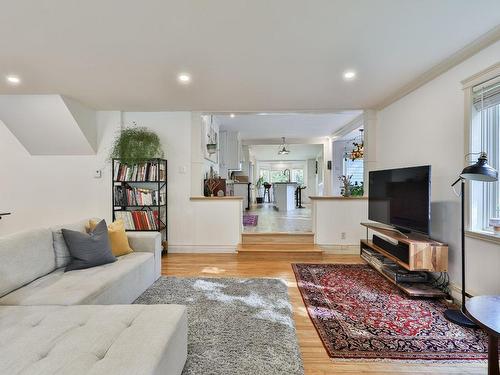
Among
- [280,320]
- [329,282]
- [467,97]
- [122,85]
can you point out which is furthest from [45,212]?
[467,97]

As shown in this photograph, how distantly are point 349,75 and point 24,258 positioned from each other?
142 inches

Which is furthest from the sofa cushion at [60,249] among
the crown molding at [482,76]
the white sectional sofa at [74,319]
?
the crown molding at [482,76]

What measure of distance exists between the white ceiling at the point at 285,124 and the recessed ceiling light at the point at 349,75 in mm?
1952

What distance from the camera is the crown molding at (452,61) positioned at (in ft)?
7.19

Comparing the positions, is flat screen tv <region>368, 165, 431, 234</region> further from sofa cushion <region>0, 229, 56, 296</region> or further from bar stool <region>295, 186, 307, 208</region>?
bar stool <region>295, 186, 307, 208</region>

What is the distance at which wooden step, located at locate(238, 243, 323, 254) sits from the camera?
4168mm

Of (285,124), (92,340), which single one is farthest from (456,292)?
(285,124)

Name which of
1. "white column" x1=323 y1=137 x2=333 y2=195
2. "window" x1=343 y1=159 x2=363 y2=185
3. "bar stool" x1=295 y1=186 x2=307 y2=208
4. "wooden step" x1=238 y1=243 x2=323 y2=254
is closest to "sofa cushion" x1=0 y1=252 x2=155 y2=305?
"wooden step" x1=238 y1=243 x2=323 y2=254

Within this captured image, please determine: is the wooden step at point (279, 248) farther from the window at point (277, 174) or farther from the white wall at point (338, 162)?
the window at point (277, 174)

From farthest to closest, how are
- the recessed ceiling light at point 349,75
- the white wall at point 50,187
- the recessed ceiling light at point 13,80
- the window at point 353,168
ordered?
the window at point 353,168, the white wall at point 50,187, the recessed ceiling light at point 13,80, the recessed ceiling light at point 349,75

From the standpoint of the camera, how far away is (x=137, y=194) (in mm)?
4191

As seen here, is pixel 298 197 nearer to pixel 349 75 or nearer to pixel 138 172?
pixel 138 172

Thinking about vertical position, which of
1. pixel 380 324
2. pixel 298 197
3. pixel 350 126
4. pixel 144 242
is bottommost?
pixel 380 324

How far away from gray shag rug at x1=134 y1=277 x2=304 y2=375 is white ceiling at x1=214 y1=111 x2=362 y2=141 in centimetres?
339
